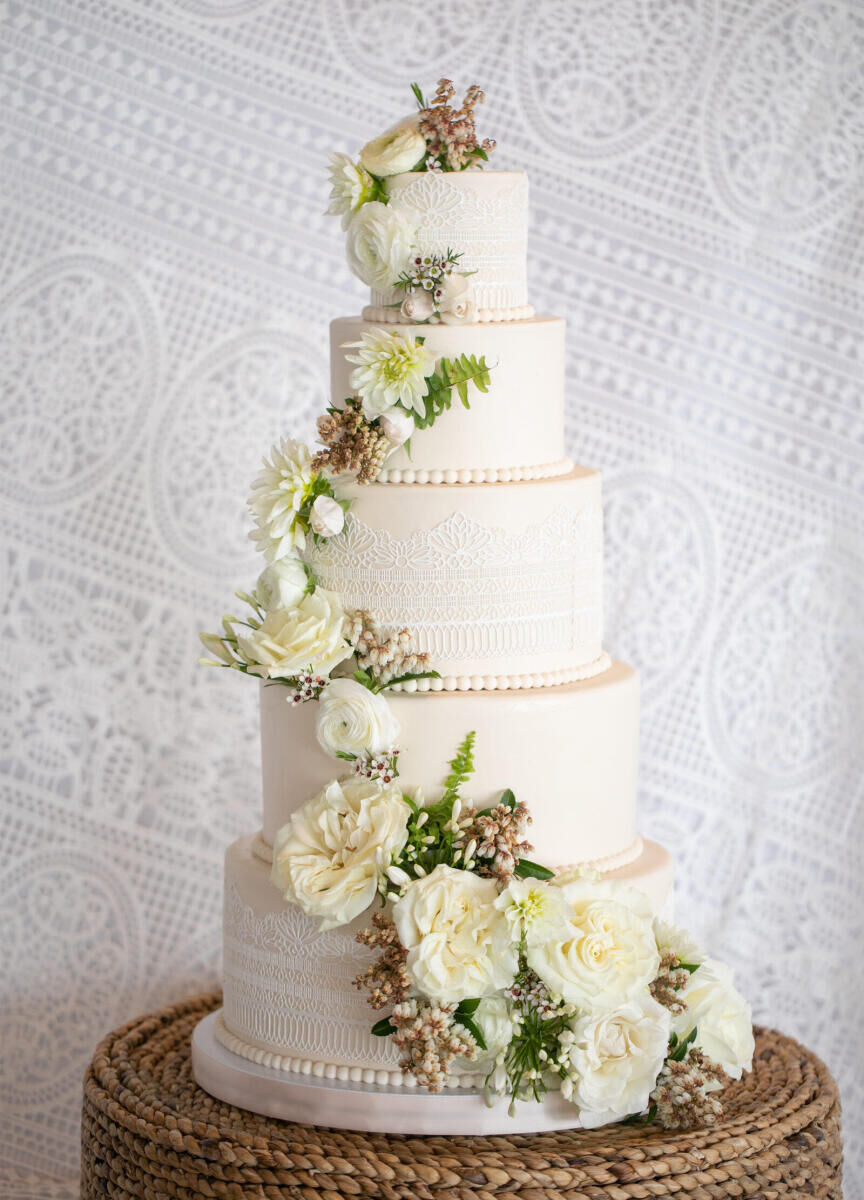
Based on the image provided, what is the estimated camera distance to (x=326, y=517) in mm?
2062

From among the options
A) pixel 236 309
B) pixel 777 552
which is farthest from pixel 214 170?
pixel 777 552

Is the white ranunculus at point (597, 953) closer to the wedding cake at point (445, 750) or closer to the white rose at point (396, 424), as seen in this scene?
the wedding cake at point (445, 750)

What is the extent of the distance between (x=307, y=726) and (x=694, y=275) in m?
1.48

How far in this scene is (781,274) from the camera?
3.12m

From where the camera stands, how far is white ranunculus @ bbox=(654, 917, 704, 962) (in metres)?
2.11

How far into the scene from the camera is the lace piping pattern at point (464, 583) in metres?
2.06

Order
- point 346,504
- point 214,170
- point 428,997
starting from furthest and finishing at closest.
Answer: point 214,170, point 346,504, point 428,997

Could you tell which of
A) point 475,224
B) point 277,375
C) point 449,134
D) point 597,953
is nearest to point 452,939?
point 597,953

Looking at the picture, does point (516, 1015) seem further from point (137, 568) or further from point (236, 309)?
point (236, 309)

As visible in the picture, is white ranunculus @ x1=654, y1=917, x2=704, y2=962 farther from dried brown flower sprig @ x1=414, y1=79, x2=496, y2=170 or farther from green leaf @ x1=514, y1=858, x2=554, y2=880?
dried brown flower sprig @ x1=414, y1=79, x2=496, y2=170

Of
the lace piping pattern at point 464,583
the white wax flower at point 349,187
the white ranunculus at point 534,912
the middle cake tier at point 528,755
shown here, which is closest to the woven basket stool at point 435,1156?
the white ranunculus at point 534,912

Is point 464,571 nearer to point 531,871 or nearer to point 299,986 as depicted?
point 531,871

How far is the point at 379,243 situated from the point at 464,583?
469mm

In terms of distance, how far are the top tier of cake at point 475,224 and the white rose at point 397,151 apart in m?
0.02
